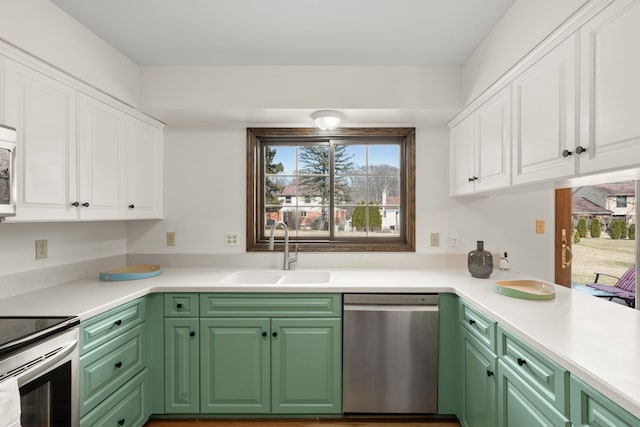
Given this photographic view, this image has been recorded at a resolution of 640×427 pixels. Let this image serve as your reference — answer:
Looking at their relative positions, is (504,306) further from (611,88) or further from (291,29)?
(291,29)

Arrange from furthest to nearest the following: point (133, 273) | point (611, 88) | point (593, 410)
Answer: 1. point (133, 273)
2. point (611, 88)
3. point (593, 410)

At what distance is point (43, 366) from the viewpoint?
1.24m

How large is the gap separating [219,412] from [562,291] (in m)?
2.16

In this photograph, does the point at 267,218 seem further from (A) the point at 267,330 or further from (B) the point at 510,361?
(B) the point at 510,361

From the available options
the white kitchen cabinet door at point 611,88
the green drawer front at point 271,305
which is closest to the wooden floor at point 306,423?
the green drawer front at point 271,305

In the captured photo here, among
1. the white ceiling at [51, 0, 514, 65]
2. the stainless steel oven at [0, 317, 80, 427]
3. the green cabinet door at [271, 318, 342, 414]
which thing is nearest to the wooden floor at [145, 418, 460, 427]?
the green cabinet door at [271, 318, 342, 414]

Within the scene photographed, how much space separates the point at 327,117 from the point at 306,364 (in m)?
1.64

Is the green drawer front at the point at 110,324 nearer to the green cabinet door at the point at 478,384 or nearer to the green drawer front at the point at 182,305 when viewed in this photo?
A: the green drawer front at the point at 182,305

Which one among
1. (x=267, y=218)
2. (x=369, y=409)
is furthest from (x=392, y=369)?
(x=267, y=218)

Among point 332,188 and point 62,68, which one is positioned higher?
point 62,68

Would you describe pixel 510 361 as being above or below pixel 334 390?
above

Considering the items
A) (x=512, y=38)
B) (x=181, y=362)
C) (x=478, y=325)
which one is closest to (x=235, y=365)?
(x=181, y=362)

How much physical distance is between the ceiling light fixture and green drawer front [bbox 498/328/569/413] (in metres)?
1.62

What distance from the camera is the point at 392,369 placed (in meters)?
2.04
